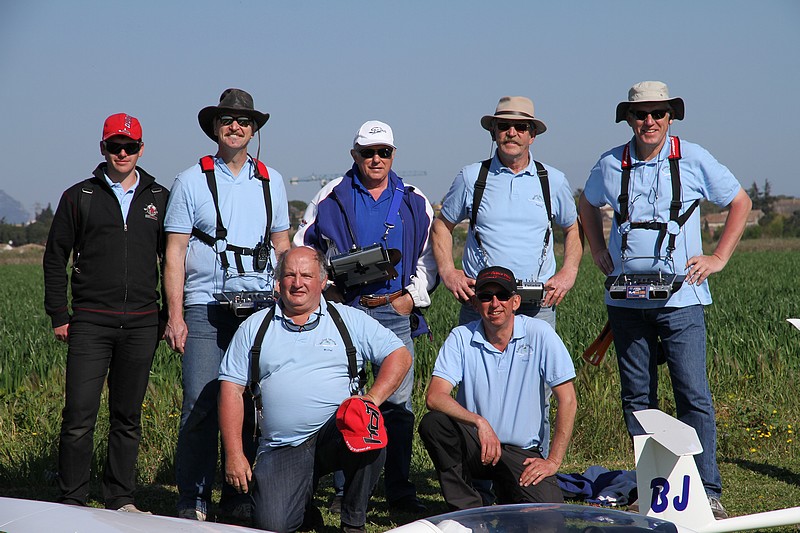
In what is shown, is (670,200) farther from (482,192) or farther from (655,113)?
(482,192)

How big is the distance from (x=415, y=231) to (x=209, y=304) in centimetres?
137

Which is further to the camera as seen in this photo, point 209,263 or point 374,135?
point 374,135

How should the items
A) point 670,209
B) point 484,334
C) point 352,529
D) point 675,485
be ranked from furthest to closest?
1. point 670,209
2. point 484,334
3. point 352,529
4. point 675,485

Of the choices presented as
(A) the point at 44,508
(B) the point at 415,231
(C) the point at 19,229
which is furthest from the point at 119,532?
(C) the point at 19,229

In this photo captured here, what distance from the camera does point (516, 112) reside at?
16.9ft

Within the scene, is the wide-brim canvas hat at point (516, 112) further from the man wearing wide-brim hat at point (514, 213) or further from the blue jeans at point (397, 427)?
the blue jeans at point (397, 427)

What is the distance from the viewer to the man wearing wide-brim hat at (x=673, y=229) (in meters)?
4.91

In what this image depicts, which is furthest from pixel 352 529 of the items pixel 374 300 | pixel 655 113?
pixel 655 113

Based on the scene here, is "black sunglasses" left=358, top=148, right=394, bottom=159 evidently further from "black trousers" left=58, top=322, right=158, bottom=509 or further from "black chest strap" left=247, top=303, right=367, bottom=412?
"black trousers" left=58, top=322, right=158, bottom=509

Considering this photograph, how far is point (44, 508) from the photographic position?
9.24ft

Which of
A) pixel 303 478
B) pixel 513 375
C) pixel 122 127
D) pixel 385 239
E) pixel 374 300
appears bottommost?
pixel 303 478

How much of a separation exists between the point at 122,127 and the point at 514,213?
235cm

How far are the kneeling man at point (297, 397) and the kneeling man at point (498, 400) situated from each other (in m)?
0.30

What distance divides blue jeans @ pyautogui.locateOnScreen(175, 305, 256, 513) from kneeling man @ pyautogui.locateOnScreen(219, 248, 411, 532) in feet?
1.38
